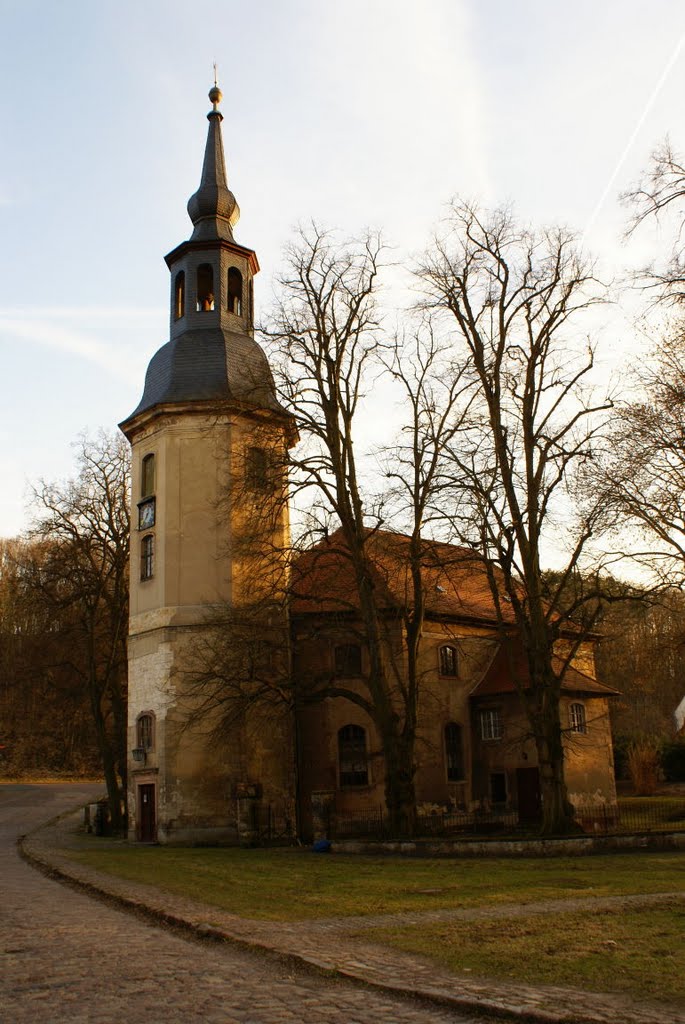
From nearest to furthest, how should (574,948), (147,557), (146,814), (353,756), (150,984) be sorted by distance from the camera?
(150,984)
(574,948)
(146,814)
(353,756)
(147,557)

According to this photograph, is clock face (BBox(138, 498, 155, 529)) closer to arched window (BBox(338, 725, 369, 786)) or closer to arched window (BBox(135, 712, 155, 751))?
Answer: arched window (BBox(135, 712, 155, 751))

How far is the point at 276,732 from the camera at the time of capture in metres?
29.8

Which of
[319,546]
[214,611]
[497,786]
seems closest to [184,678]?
[214,611]

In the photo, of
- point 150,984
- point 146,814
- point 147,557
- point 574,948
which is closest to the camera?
point 150,984

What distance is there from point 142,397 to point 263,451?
664cm

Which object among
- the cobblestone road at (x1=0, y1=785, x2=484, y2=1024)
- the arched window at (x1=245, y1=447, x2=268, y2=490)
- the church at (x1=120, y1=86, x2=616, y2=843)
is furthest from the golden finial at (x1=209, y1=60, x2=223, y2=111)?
the cobblestone road at (x1=0, y1=785, x2=484, y2=1024)

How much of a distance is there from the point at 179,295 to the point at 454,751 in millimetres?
18082

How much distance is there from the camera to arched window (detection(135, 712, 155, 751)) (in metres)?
29.6

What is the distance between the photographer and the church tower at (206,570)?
27641 millimetres

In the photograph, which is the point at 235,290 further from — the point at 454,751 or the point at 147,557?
the point at 454,751

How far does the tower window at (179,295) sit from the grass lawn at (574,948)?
25.9m

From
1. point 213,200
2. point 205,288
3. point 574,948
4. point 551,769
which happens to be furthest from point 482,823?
point 213,200

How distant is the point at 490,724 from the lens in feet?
109

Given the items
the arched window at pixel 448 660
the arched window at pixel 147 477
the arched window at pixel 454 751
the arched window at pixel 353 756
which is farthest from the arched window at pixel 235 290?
the arched window at pixel 454 751
